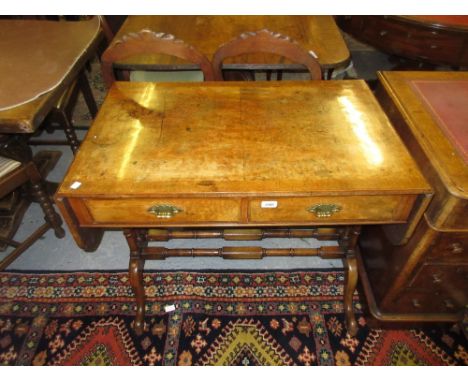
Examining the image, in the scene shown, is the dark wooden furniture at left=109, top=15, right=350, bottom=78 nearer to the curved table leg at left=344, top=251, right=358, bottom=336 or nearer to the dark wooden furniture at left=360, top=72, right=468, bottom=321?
the dark wooden furniture at left=360, top=72, right=468, bottom=321

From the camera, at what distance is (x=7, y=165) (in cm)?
179

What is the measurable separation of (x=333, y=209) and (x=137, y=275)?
3.67 ft

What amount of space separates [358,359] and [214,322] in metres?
0.80

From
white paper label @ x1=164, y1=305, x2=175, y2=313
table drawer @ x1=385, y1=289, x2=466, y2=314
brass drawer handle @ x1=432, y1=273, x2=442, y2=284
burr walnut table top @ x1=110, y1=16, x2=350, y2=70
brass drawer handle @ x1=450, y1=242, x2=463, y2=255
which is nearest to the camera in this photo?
brass drawer handle @ x1=450, y1=242, x2=463, y2=255

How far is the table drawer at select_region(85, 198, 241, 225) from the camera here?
43.5 inches

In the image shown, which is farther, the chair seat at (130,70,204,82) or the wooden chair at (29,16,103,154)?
the chair seat at (130,70,204,82)

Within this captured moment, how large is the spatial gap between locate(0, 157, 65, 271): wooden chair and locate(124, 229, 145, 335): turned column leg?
2.41ft

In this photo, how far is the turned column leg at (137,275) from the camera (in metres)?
1.70

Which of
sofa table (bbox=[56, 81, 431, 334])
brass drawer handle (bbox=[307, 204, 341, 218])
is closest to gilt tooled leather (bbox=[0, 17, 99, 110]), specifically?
sofa table (bbox=[56, 81, 431, 334])

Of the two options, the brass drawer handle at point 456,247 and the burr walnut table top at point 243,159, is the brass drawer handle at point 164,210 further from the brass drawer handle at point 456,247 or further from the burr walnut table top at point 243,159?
the brass drawer handle at point 456,247

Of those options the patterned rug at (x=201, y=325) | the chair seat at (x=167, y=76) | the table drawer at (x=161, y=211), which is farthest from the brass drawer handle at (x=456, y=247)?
the chair seat at (x=167, y=76)

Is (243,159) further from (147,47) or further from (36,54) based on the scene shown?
(36,54)

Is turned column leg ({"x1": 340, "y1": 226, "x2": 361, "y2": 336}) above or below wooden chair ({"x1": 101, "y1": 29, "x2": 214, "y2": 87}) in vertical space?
below

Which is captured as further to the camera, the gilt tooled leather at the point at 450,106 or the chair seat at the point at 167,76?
the chair seat at the point at 167,76
